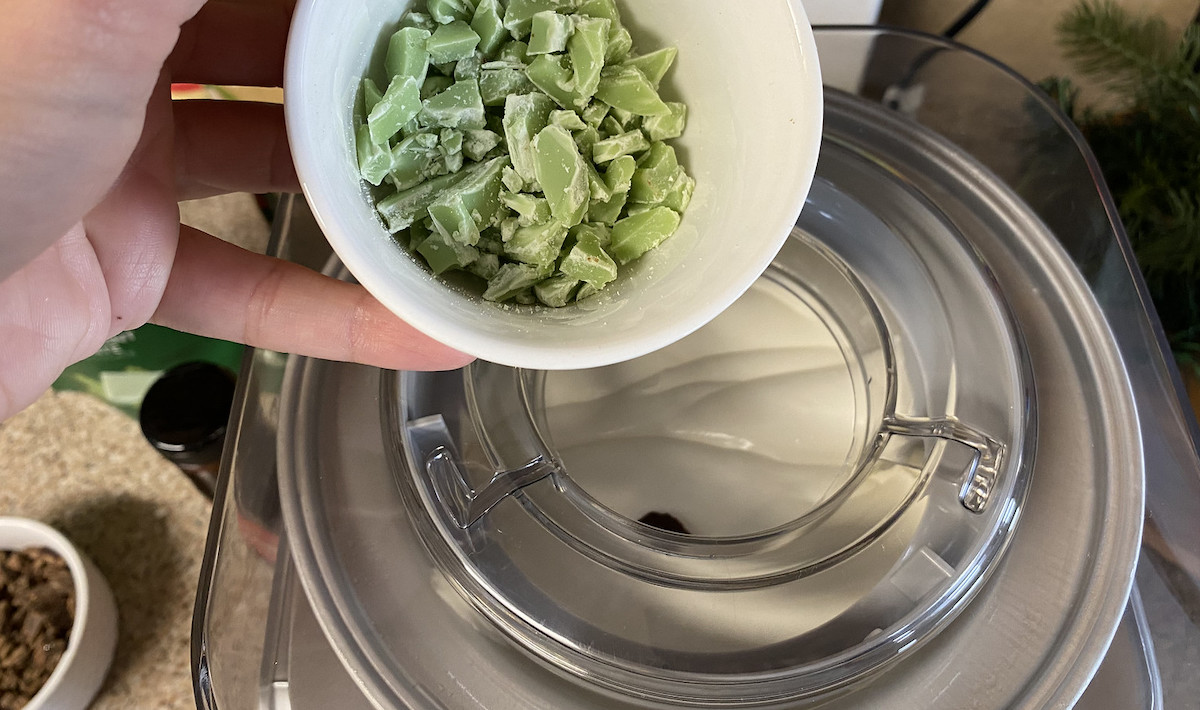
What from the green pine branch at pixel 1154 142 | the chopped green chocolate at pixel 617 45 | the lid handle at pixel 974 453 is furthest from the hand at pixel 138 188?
the green pine branch at pixel 1154 142

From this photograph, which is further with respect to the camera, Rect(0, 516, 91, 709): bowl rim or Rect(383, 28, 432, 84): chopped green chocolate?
Rect(0, 516, 91, 709): bowl rim

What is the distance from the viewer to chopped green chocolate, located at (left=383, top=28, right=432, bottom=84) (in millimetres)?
419

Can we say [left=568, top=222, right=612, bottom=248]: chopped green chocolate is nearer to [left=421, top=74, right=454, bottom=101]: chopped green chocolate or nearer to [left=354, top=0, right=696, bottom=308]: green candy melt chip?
[left=354, top=0, right=696, bottom=308]: green candy melt chip

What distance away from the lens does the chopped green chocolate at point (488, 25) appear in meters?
0.45

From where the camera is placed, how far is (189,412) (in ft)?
2.12

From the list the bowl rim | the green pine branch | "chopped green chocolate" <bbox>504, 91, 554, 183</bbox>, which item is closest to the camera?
"chopped green chocolate" <bbox>504, 91, 554, 183</bbox>

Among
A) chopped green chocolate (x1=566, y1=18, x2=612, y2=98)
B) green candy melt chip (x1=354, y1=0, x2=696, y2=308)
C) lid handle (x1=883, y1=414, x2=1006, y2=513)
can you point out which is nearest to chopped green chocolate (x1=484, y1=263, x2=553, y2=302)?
green candy melt chip (x1=354, y1=0, x2=696, y2=308)

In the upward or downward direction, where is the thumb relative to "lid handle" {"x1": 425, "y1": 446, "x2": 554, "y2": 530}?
upward

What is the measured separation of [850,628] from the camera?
1.55ft

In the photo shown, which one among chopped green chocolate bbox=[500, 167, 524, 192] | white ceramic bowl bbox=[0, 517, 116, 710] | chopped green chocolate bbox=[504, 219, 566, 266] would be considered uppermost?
chopped green chocolate bbox=[500, 167, 524, 192]

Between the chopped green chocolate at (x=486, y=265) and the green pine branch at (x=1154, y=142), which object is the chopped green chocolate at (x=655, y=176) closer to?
the chopped green chocolate at (x=486, y=265)

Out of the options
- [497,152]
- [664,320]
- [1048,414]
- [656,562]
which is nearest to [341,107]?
[497,152]

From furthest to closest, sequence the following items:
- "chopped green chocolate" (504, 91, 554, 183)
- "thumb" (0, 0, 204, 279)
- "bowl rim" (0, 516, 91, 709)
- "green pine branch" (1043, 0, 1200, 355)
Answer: "green pine branch" (1043, 0, 1200, 355), "bowl rim" (0, 516, 91, 709), "chopped green chocolate" (504, 91, 554, 183), "thumb" (0, 0, 204, 279)

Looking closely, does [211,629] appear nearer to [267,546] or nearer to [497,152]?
[267,546]
